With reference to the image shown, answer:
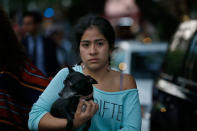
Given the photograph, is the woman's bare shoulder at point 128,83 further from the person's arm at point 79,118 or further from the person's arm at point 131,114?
the person's arm at point 79,118

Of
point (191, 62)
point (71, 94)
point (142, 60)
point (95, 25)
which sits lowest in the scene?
point (142, 60)

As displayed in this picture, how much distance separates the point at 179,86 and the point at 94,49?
10.1ft

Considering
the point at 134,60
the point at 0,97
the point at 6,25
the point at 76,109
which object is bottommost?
the point at 134,60

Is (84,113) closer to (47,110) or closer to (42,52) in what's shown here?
(47,110)

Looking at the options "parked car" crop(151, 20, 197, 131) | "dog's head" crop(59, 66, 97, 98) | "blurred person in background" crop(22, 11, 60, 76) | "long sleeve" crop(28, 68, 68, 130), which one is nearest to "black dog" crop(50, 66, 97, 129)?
"dog's head" crop(59, 66, 97, 98)

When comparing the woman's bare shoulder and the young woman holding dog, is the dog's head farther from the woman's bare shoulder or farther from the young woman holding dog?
the woman's bare shoulder

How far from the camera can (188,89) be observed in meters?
4.68

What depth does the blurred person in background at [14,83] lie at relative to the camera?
276cm

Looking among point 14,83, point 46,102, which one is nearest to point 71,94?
point 46,102

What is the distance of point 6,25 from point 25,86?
1.48 ft

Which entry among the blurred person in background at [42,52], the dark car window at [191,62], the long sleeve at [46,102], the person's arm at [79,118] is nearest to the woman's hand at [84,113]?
the person's arm at [79,118]

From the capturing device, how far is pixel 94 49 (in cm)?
213

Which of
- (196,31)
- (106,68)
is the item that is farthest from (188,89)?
(106,68)

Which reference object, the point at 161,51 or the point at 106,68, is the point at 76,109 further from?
the point at 161,51
